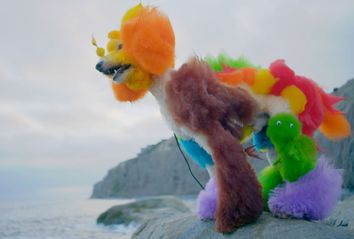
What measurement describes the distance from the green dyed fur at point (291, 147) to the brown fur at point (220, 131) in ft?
0.66

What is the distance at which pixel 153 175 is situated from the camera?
15.7m

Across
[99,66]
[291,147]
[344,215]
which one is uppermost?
[99,66]

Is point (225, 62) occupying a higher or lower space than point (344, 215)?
higher

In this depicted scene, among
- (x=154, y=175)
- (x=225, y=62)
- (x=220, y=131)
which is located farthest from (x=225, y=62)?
(x=154, y=175)

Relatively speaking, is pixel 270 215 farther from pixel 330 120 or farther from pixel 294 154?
pixel 330 120

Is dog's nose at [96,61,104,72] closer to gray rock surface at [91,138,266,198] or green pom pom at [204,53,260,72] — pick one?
green pom pom at [204,53,260,72]

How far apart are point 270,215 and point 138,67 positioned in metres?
1.02

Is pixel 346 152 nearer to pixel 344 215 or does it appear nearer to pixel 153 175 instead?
pixel 344 215

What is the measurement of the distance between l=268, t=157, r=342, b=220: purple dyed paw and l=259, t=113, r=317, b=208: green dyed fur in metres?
0.04

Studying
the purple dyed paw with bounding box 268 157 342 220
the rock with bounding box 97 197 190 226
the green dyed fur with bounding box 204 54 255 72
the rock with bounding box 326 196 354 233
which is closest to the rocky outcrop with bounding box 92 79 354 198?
the rock with bounding box 97 197 190 226

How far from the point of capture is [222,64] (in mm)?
2508

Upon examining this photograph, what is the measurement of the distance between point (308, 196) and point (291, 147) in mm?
266

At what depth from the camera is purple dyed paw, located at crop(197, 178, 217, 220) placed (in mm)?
2338

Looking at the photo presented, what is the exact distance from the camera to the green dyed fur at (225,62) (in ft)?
8.20
